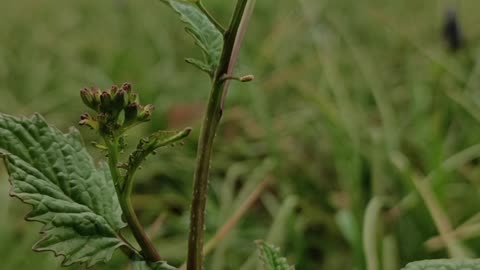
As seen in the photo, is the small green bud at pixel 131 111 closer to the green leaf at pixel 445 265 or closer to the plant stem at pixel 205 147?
the plant stem at pixel 205 147

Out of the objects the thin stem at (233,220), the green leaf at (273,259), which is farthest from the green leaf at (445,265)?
the thin stem at (233,220)

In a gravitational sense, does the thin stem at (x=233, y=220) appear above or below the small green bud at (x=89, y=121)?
above

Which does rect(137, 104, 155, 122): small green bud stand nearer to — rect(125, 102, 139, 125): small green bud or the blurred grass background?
rect(125, 102, 139, 125): small green bud

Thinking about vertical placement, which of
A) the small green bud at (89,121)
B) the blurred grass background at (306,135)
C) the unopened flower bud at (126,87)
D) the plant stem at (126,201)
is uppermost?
the blurred grass background at (306,135)

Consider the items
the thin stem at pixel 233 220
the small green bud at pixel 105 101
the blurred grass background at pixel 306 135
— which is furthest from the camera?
the blurred grass background at pixel 306 135

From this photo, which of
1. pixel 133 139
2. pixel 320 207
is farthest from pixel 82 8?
pixel 320 207

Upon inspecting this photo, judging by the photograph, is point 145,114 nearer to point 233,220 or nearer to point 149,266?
point 149,266

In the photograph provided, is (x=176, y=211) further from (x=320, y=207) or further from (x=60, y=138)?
(x=60, y=138)
